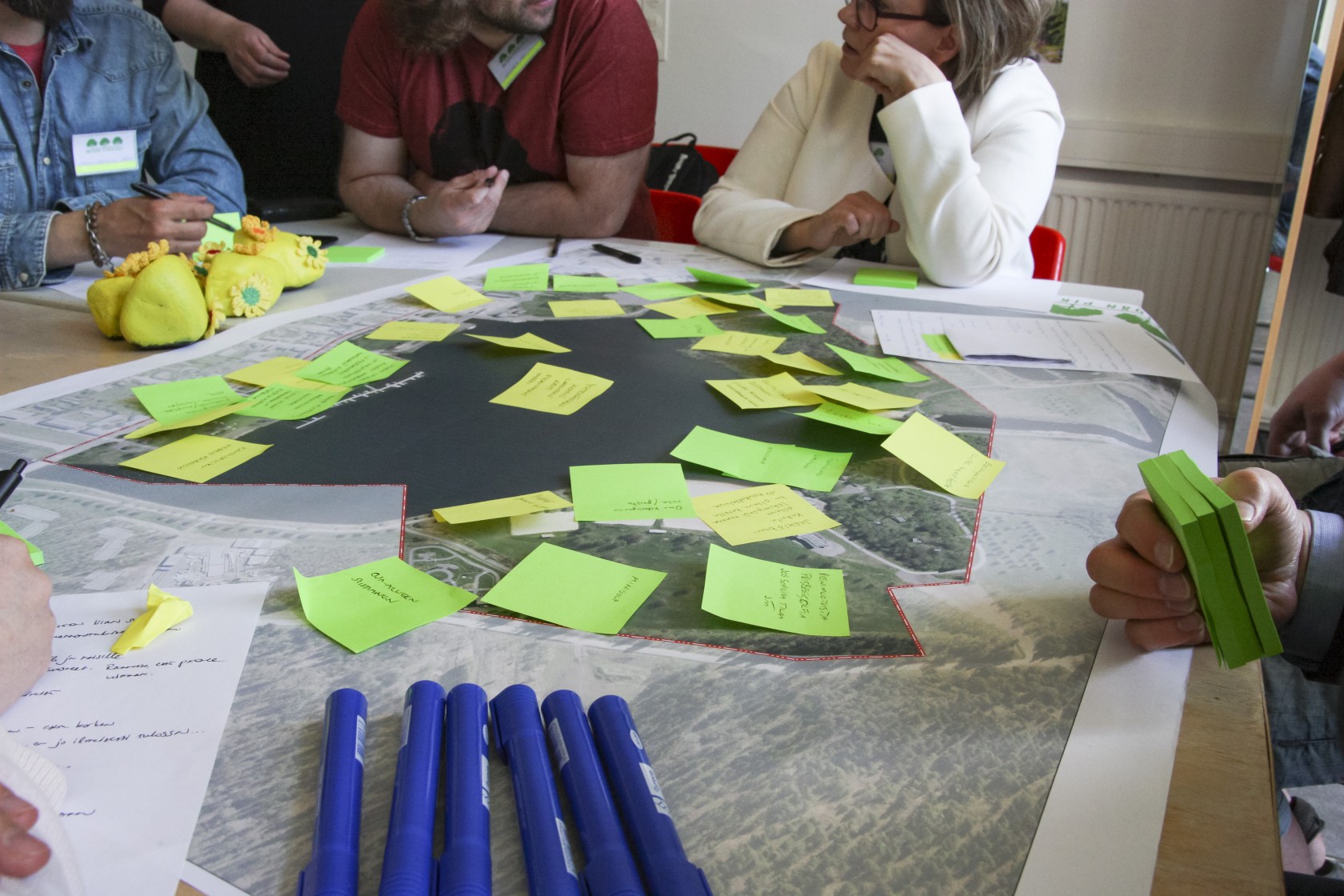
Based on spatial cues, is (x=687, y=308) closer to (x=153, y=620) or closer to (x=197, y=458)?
(x=197, y=458)

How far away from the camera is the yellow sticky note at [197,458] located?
2.51 feet

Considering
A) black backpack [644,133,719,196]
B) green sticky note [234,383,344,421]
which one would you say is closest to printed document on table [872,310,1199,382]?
green sticky note [234,383,344,421]

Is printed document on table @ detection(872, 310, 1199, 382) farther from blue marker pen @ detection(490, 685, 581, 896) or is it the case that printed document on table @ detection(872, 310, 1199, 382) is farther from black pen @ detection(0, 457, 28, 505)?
black pen @ detection(0, 457, 28, 505)

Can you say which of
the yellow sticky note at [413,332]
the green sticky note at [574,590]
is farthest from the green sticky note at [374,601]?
the yellow sticky note at [413,332]

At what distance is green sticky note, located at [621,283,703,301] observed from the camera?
1.29 meters

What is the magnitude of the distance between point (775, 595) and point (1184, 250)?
7.76 feet

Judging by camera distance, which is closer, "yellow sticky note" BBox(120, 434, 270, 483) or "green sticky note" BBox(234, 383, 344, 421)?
"yellow sticky note" BBox(120, 434, 270, 483)

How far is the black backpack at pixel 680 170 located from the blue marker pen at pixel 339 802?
6.23ft

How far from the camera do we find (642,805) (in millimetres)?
412

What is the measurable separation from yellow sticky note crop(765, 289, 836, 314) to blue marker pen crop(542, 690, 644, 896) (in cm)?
86

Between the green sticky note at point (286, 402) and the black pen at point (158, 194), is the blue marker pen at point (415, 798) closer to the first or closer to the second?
the green sticky note at point (286, 402)

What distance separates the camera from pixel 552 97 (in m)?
1.62

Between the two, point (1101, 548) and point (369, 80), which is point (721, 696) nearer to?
point (1101, 548)

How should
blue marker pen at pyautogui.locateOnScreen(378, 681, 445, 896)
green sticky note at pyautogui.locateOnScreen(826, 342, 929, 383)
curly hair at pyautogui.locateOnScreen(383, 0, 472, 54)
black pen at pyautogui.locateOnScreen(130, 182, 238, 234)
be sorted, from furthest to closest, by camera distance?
curly hair at pyautogui.locateOnScreen(383, 0, 472, 54) < black pen at pyautogui.locateOnScreen(130, 182, 238, 234) < green sticky note at pyautogui.locateOnScreen(826, 342, 929, 383) < blue marker pen at pyautogui.locateOnScreen(378, 681, 445, 896)
